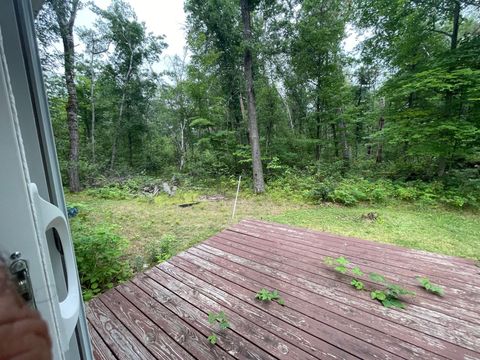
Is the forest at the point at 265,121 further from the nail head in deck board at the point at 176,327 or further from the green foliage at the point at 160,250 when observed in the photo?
the nail head in deck board at the point at 176,327

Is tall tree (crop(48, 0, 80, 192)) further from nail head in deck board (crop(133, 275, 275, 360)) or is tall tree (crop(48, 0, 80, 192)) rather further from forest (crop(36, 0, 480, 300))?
nail head in deck board (crop(133, 275, 275, 360))

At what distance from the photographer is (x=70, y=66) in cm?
619

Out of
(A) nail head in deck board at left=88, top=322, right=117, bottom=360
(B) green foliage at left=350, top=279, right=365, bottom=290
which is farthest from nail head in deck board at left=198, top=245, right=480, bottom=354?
(A) nail head in deck board at left=88, top=322, right=117, bottom=360

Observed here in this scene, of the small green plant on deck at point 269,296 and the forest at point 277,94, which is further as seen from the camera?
the forest at point 277,94

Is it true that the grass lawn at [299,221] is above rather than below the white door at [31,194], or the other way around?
below

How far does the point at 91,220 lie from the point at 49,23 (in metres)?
4.54

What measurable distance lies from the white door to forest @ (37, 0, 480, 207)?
5067 millimetres

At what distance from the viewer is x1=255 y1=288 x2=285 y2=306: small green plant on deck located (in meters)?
1.79

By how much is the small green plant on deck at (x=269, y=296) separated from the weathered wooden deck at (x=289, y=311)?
49mm

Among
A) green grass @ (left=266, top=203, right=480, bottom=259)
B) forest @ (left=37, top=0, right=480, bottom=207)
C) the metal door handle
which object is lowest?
green grass @ (left=266, top=203, right=480, bottom=259)

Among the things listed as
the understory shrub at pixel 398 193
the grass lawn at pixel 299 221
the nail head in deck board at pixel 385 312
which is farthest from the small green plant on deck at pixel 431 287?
the understory shrub at pixel 398 193

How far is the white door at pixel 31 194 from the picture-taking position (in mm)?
387

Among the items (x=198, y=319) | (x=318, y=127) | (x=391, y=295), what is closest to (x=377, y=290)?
(x=391, y=295)

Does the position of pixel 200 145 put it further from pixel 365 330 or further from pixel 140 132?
pixel 365 330
